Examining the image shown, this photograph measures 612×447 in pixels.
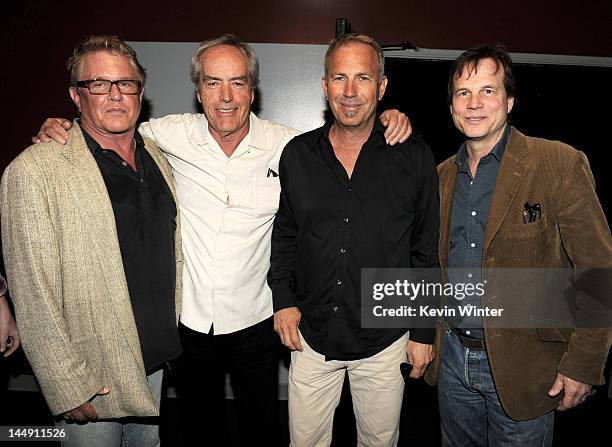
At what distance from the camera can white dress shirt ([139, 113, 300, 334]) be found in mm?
1958

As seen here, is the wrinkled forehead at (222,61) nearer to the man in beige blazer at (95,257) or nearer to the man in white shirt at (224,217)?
the man in white shirt at (224,217)

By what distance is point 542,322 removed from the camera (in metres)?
1.65

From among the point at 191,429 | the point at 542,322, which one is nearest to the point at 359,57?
the point at 542,322

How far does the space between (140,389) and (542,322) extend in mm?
1604

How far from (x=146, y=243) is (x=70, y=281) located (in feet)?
1.01

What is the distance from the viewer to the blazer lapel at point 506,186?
1595 mm

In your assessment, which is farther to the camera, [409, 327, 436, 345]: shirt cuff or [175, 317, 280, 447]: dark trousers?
[175, 317, 280, 447]: dark trousers

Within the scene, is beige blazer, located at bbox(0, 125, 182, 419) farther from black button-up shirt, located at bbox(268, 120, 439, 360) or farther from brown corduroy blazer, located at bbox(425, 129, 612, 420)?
brown corduroy blazer, located at bbox(425, 129, 612, 420)

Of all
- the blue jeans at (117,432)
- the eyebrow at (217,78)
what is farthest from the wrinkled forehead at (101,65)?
the blue jeans at (117,432)

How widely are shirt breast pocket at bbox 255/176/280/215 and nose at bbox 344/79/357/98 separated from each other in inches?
22.0

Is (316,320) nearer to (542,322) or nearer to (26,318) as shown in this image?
(542,322)

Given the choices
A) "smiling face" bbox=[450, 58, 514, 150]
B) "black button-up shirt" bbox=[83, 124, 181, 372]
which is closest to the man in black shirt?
"smiling face" bbox=[450, 58, 514, 150]

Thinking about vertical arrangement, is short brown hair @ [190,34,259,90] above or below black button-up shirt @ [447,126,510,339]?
above

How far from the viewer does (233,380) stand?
7.24 feet
